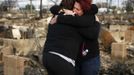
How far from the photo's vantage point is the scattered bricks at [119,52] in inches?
471

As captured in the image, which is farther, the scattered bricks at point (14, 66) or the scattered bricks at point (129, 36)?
the scattered bricks at point (129, 36)

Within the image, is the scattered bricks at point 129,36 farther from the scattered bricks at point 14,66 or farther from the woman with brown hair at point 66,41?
the woman with brown hair at point 66,41

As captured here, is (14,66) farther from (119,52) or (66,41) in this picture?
(119,52)

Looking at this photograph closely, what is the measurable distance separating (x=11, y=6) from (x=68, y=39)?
187 feet

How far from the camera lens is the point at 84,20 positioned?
12.7 feet

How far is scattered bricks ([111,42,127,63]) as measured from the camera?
11969mm

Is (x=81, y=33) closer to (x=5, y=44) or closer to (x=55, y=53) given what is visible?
(x=55, y=53)

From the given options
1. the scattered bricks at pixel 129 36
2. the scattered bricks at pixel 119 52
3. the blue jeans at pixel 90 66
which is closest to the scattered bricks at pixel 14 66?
the blue jeans at pixel 90 66

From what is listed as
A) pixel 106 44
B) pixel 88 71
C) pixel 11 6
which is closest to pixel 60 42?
pixel 88 71

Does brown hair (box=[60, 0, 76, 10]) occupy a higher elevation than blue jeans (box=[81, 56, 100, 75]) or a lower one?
higher

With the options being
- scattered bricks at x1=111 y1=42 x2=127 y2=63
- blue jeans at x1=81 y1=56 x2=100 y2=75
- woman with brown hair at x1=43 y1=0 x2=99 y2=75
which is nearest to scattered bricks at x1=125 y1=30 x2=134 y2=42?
scattered bricks at x1=111 y1=42 x2=127 y2=63

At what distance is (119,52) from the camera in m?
12.1

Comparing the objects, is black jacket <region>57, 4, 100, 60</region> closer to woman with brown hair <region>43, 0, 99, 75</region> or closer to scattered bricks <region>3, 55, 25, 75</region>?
woman with brown hair <region>43, 0, 99, 75</region>

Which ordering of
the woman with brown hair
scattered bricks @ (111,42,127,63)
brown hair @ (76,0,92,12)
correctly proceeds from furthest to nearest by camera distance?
scattered bricks @ (111,42,127,63)
brown hair @ (76,0,92,12)
the woman with brown hair
